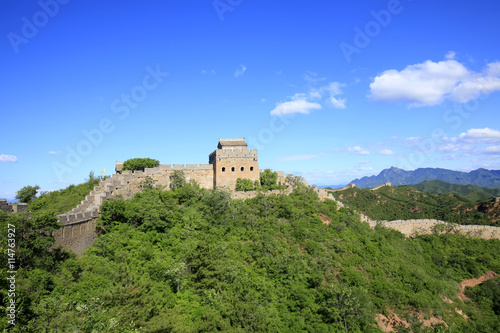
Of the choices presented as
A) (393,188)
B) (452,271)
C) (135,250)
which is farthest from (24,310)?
(393,188)

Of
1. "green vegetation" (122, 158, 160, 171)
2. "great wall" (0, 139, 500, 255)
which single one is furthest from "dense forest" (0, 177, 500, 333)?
"green vegetation" (122, 158, 160, 171)

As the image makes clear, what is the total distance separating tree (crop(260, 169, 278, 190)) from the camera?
33469 millimetres

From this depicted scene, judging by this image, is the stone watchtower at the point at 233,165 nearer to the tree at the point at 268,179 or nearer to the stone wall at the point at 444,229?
the tree at the point at 268,179

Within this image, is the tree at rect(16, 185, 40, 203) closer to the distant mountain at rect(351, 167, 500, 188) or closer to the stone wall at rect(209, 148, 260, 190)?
the stone wall at rect(209, 148, 260, 190)

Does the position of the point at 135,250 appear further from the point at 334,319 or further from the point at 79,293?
the point at 334,319

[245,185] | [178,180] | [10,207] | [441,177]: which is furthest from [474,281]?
[441,177]

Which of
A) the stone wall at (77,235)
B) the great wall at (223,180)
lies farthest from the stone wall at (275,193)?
the stone wall at (77,235)

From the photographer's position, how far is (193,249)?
64.4ft

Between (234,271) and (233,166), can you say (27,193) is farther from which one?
(234,271)

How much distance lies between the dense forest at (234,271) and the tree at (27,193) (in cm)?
264

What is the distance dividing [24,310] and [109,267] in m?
5.18

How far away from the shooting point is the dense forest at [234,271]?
43.6 feet

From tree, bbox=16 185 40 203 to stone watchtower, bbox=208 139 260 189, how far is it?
60.3ft

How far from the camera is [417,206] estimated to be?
5809cm
